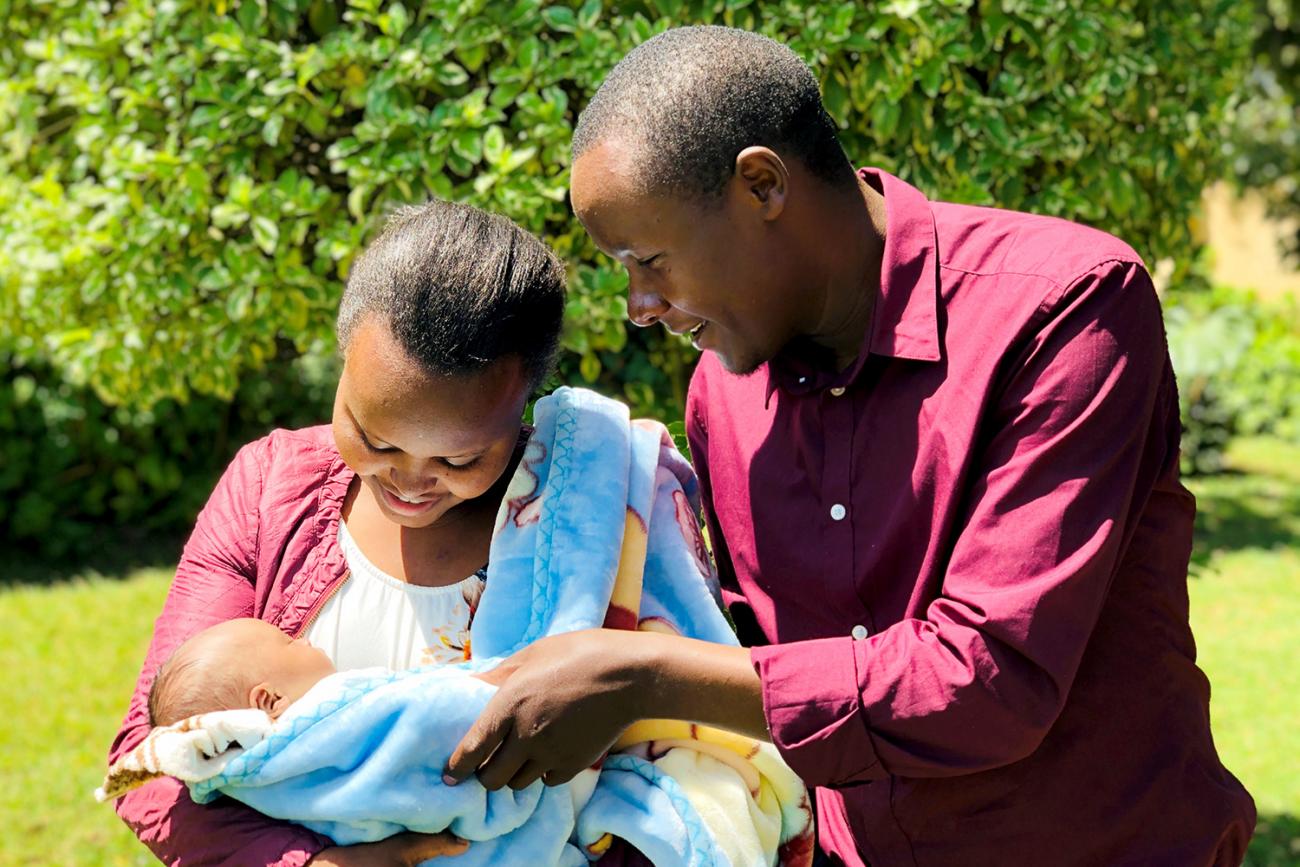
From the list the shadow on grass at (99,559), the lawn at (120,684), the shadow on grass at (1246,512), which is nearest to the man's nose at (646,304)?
the lawn at (120,684)

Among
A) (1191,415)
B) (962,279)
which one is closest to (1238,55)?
(962,279)

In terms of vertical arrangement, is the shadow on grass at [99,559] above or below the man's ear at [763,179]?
below

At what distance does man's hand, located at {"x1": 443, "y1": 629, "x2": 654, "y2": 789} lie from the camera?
2.18m

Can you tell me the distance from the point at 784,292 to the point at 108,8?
3.25 metres

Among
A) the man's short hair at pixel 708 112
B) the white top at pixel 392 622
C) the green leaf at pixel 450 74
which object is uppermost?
the man's short hair at pixel 708 112

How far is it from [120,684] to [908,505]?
586 centimetres

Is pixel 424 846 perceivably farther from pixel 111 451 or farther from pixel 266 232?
pixel 111 451

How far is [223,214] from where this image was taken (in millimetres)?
4168

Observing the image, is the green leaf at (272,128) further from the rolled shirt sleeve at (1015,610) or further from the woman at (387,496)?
the rolled shirt sleeve at (1015,610)

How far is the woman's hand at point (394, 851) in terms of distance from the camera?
2334 mm

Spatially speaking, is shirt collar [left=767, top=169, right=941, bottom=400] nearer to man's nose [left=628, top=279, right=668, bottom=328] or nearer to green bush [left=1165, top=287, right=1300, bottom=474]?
man's nose [left=628, top=279, right=668, bottom=328]

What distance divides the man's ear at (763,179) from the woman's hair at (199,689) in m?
1.09

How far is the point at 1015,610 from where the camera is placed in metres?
2.16

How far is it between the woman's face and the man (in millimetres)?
282
